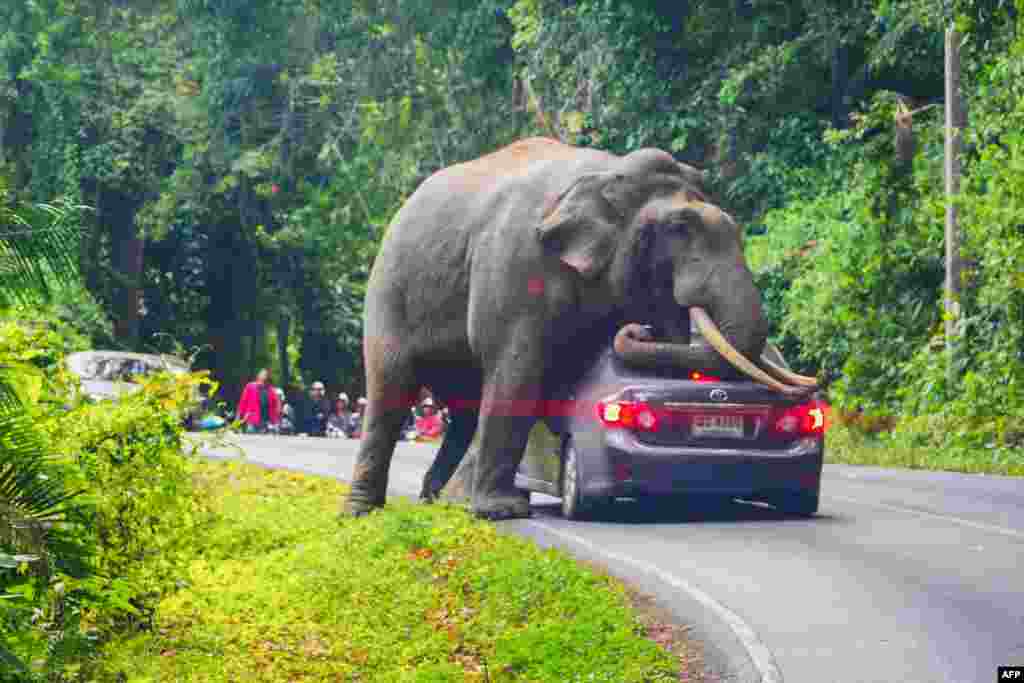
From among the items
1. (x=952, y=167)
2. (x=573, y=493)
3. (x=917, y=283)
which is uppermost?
(x=952, y=167)

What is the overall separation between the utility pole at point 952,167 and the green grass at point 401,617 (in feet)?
43.9

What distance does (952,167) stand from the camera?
2758cm

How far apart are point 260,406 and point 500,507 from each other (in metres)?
24.1

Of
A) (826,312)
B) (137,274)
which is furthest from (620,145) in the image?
(137,274)

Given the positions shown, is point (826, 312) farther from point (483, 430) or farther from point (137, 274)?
point (137, 274)

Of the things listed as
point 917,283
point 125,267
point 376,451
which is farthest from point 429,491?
point 125,267

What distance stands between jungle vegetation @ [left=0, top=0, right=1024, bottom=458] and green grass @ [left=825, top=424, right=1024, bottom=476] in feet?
0.61

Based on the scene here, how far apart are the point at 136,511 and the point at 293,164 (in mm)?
32276

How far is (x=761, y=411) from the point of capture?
14.6 meters

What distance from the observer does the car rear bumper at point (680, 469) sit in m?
14.4

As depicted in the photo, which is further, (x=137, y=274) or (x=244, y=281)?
(x=244, y=281)

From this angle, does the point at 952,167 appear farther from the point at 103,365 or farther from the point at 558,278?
the point at 103,365

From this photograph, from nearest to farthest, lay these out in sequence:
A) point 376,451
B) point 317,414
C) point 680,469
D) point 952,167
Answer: point 680,469 < point 376,451 < point 952,167 < point 317,414

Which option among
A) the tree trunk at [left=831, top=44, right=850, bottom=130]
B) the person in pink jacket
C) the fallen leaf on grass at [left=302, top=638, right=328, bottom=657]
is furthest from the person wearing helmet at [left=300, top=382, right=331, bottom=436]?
the fallen leaf on grass at [left=302, top=638, right=328, bottom=657]
